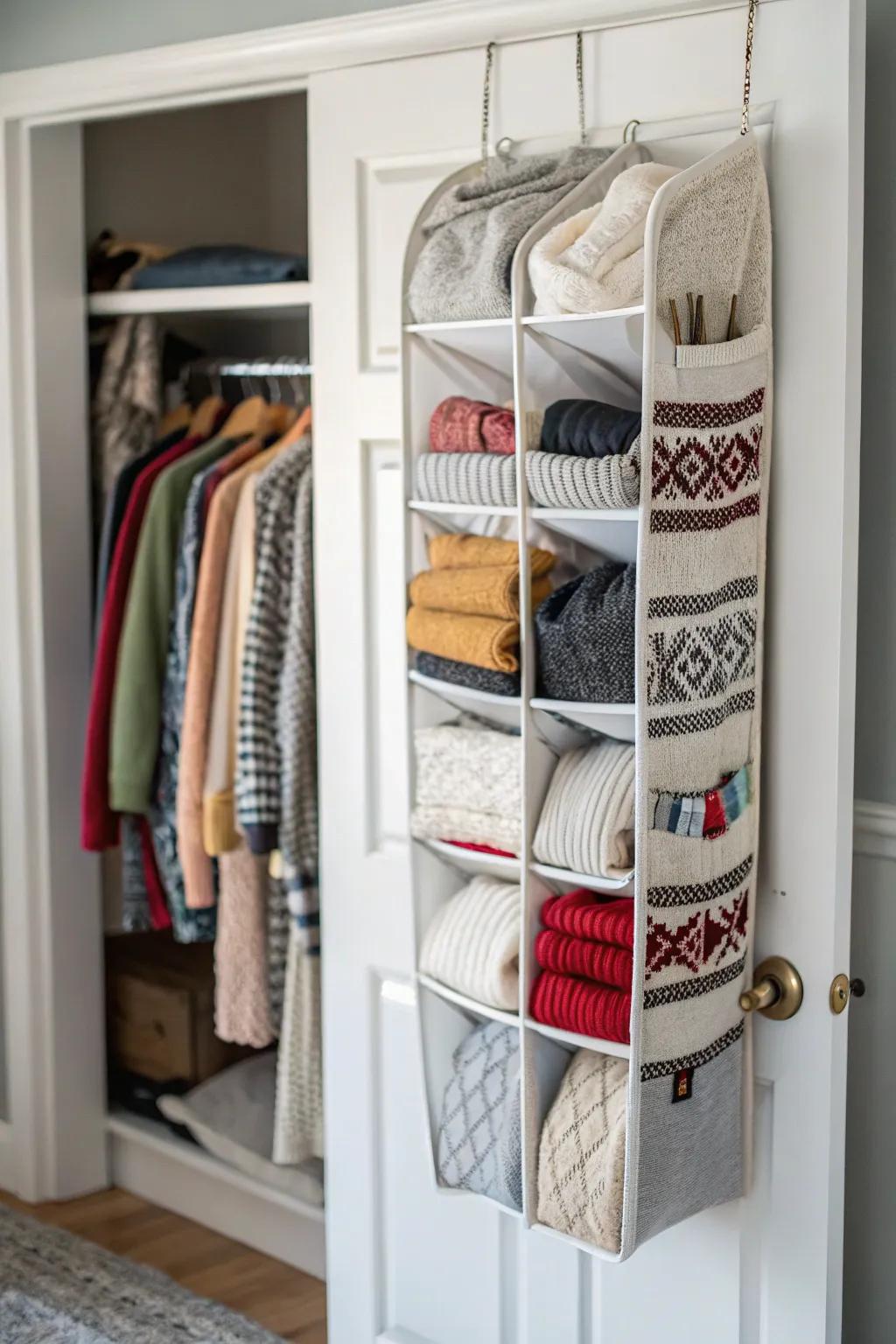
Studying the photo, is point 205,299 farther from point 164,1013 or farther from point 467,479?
point 164,1013

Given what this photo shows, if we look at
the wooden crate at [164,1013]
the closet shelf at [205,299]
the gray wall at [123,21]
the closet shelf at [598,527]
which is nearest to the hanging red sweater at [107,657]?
the closet shelf at [205,299]

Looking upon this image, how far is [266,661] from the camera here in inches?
98.6

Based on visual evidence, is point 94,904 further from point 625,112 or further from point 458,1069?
point 625,112

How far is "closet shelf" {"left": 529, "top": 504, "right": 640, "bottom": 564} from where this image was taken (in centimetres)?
170

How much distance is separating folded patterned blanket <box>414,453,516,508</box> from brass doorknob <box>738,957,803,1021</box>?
0.63 m

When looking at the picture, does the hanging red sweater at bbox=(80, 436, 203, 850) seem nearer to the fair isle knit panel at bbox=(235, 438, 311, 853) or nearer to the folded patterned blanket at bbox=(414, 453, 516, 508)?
the fair isle knit panel at bbox=(235, 438, 311, 853)

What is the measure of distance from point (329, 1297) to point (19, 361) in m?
1.70

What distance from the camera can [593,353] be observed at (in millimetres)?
1798

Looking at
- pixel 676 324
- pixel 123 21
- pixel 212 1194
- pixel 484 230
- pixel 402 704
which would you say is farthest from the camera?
pixel 212 1194

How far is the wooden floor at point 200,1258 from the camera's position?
2.61 m

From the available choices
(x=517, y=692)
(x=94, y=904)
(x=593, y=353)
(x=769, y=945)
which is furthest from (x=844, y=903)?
(x=94, y=904)

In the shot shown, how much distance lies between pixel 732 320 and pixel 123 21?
1.33 m

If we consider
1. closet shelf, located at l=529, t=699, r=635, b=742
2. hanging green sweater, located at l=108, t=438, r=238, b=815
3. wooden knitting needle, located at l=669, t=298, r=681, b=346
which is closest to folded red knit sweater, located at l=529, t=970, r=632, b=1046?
closet shelf, located at l=529, t=699, r=635, b=742

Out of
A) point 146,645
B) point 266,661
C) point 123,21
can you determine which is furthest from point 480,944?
point 123,21
